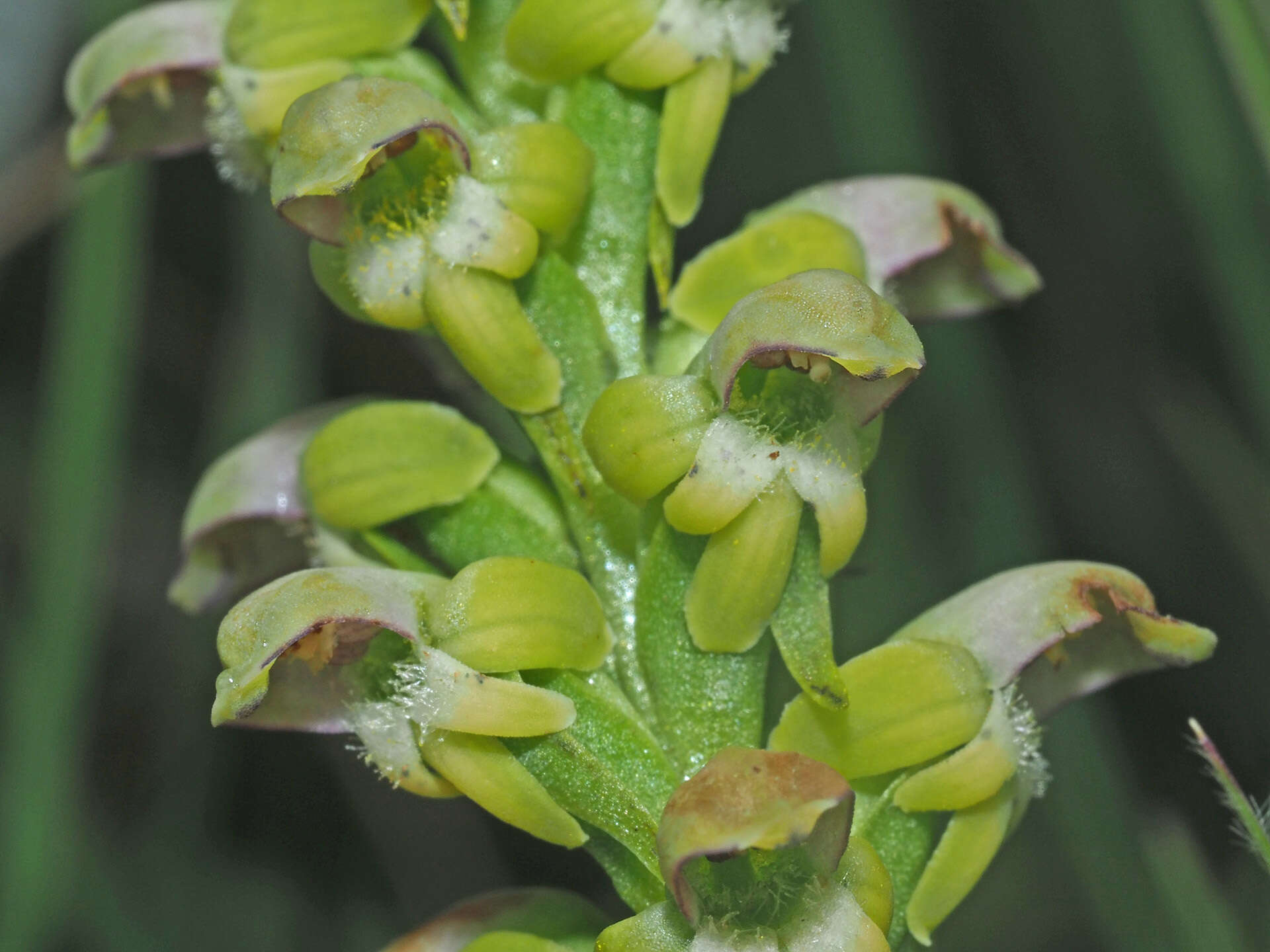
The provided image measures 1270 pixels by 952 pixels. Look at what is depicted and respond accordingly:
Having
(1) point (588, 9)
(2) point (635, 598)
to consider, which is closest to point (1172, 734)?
(2) point (635, 598)

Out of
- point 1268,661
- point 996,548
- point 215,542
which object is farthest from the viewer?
point 1268,661

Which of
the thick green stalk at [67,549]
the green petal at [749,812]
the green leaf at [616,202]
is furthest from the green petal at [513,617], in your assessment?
the thick green stalk at [67,549]

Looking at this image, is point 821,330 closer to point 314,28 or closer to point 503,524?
point 503,524

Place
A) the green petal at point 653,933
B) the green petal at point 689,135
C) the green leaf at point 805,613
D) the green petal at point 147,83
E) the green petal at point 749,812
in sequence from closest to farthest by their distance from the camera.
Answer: the green petal at point 749,812 < the green petal at point 653,933 < the green leaf at point 805,613 < the green petal at point 689,135 < the green petal at point 147,83

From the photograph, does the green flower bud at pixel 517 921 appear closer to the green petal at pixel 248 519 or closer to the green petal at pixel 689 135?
the green petal at pixel 248 519

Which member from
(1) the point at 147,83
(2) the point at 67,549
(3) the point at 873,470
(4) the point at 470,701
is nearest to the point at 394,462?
(4) the point at 470,701

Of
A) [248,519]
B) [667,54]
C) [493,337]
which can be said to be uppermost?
[667,54]

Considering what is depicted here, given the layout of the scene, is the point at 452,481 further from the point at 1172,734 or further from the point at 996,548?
the point at 1172,734
